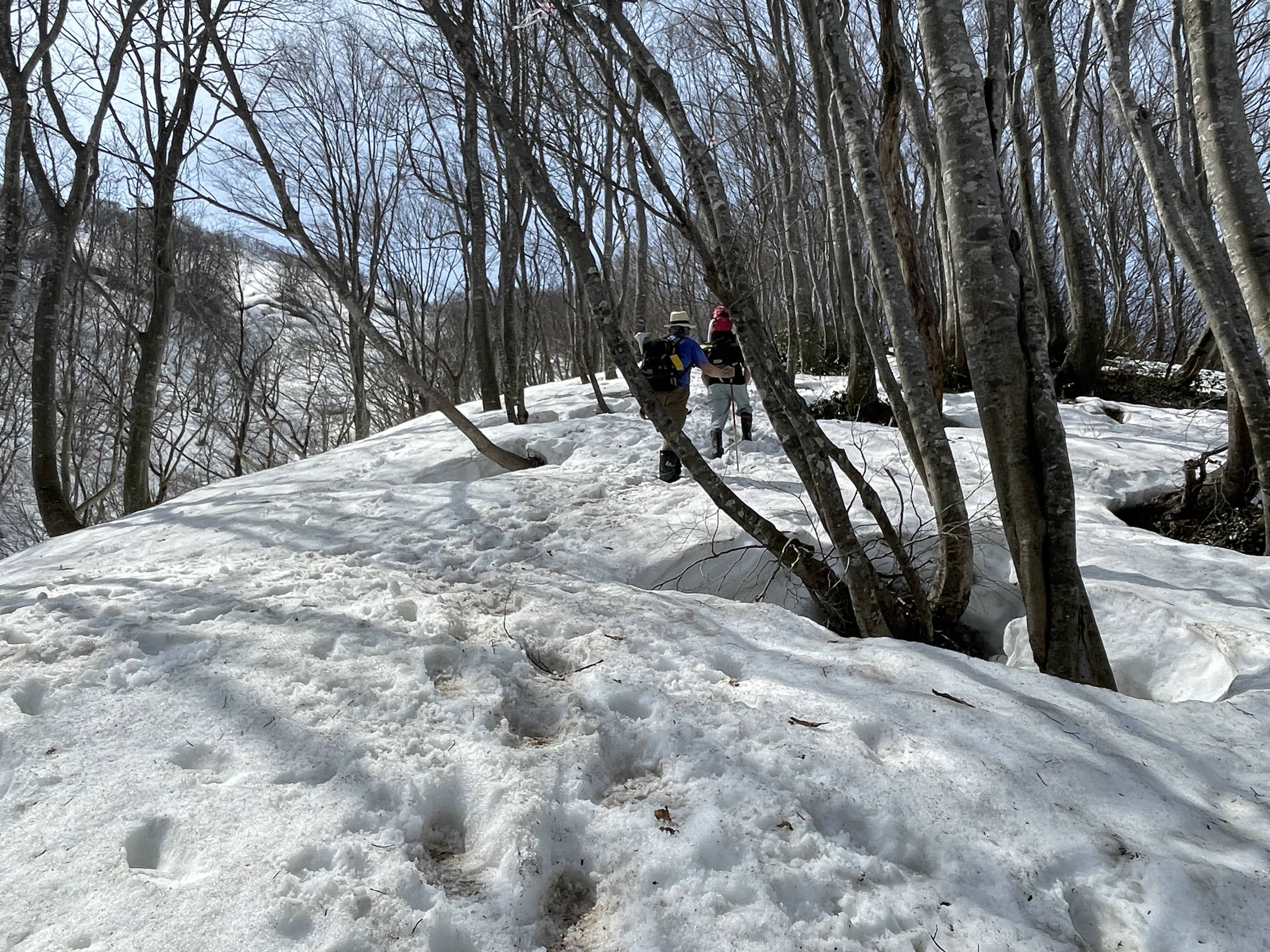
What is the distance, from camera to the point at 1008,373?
9.24 feet

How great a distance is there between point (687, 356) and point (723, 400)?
2.53ft

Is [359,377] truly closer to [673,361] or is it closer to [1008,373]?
[673,361]

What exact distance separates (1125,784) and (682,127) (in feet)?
10.8

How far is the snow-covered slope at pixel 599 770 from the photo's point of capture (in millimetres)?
1651

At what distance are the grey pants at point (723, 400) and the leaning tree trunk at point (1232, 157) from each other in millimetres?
4221

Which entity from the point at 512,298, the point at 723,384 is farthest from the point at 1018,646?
the point at 512,298

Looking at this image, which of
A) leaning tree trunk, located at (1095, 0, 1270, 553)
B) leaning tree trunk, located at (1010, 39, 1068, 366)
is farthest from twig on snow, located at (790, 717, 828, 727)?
leaning tree trunk, located at (1010, 39, 1068, 366)

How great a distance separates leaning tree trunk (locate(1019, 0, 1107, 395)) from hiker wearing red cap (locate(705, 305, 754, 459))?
3789mm

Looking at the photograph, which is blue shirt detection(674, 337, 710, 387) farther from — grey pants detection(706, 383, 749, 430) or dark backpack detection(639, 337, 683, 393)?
grey pants detection(706, 383, 749, 430)

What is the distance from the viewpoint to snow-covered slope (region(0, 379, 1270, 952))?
165 centimetres

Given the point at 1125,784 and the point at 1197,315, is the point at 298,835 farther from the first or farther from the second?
the point at 1197,315

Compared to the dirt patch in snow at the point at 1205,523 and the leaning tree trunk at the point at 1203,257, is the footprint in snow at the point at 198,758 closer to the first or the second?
the leaning tree trunk at the point at 1203,257

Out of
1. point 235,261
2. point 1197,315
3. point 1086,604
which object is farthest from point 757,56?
point 1197,315

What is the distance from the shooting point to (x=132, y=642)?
2.79m
